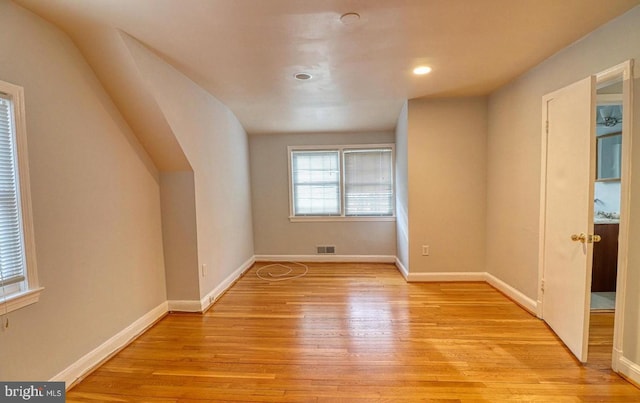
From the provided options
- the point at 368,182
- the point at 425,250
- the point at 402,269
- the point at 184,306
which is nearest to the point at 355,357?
the point at 184,306

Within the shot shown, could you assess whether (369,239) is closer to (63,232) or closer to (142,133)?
(142,133)

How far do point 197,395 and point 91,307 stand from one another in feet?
3.52

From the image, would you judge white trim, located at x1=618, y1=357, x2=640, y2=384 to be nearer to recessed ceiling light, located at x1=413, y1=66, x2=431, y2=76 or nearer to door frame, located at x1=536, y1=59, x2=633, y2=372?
door frame, located at x1=536, y1=59, x2=633, y2=372

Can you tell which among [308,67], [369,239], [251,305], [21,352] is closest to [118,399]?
[21,352]

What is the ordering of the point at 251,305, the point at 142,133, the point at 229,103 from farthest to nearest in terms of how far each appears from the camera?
the point at 229,103 < the point at 251,305 < the point at 142,133

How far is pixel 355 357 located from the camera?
84.7 inches

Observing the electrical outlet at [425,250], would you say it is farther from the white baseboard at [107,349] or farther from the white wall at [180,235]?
the white baseboard at [107,349]

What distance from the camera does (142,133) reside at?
2.57 metres

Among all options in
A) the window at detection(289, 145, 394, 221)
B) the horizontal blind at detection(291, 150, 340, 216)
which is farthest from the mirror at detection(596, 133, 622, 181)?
the horizontal blind at detection(291, 150, 340, 216)

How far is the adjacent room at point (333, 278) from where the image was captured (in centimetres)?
177

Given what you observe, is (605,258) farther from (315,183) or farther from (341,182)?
(315,183)

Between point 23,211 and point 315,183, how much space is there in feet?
12.2

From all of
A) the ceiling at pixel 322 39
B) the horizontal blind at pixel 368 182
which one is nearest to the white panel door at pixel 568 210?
the ceiling at pixel 322 39

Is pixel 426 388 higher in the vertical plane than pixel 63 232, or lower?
lower
